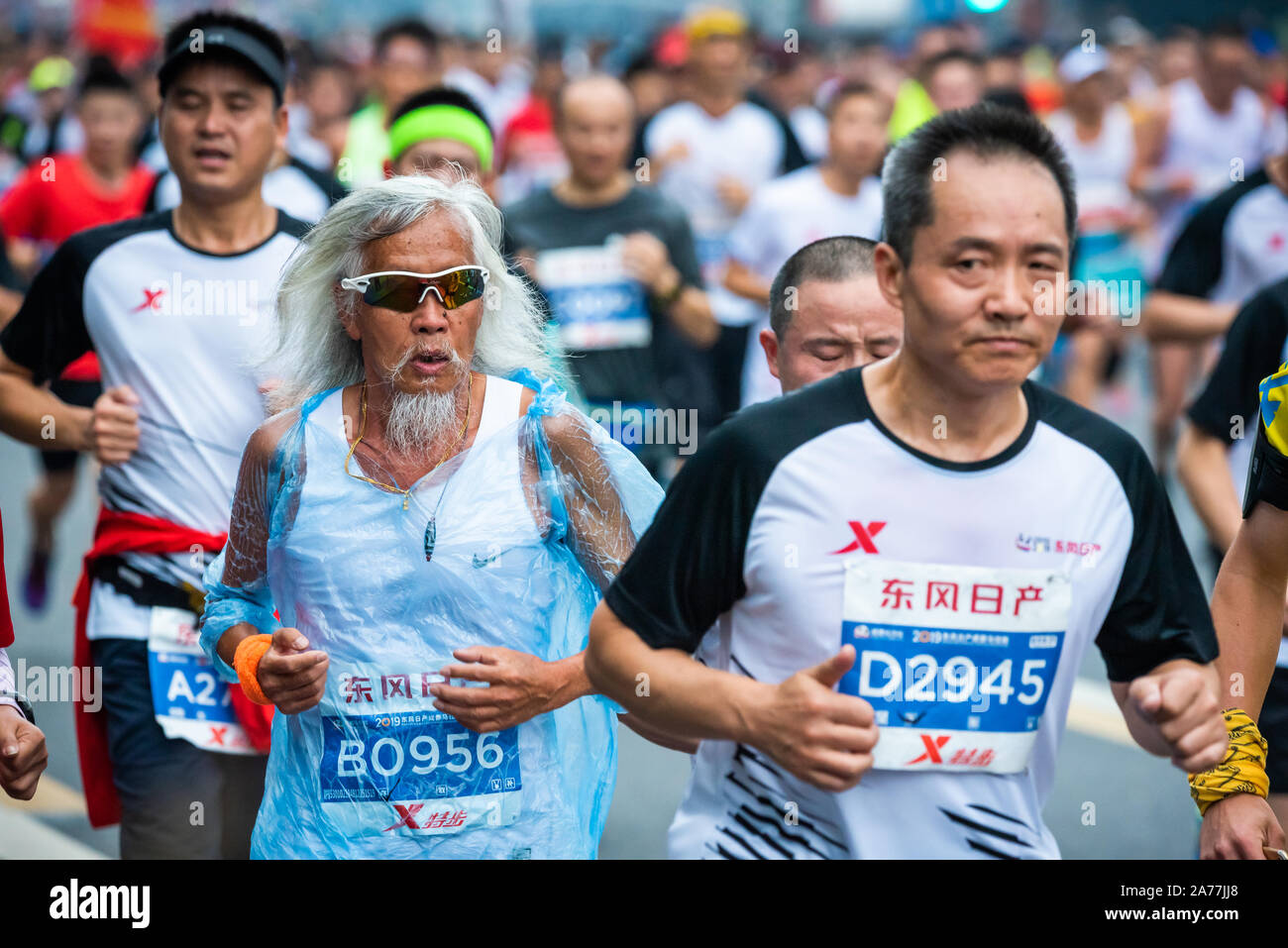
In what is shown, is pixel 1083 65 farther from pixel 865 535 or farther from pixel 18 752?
pixel 18 752

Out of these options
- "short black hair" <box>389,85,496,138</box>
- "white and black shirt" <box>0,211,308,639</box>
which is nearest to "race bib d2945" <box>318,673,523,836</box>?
"white and black shirt" <box>0,211,308,639</box>

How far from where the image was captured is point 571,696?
3.28 metres

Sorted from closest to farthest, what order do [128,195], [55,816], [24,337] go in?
[24,337] < [55,816] < [128,195]

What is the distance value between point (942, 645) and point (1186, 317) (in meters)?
4.13

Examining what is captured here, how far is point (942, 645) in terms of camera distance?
8.75ft

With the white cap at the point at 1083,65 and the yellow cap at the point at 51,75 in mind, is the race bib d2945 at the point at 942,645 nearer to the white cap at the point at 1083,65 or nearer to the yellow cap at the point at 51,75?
the white cap at the point at 1083,65

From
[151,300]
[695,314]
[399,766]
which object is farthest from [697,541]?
[695,314]

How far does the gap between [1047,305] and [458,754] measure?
1362 mm

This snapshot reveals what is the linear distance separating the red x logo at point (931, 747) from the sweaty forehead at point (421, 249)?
1.30m

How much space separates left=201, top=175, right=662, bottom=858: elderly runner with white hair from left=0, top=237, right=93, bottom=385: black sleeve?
1.35 meters

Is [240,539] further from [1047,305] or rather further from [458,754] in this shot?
[1047,305]
